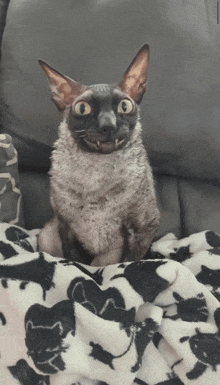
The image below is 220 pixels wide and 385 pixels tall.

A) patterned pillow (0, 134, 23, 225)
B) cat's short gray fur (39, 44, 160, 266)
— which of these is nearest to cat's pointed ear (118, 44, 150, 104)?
cat's short gray fur (39, 44, 160, 266)

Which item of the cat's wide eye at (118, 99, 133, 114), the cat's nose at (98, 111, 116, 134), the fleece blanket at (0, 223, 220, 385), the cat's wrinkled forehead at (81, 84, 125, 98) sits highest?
the cat's wrinkled forehead at (81, 84, 125, 98)

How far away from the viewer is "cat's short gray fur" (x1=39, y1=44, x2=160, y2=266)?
2.31 feet

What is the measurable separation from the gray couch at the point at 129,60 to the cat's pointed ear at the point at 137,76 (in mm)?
115

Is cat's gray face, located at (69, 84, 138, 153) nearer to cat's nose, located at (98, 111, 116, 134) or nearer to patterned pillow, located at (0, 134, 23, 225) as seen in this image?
cat's nose, located at (98, 111, 116, 134)

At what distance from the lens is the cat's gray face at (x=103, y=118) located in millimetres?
679

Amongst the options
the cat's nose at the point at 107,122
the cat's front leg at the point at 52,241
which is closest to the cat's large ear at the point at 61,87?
the cat's nose at the point at 107,122

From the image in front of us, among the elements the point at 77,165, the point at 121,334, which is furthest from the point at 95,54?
the point at 121,334

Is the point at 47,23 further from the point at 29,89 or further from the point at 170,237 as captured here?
the point at 170,237

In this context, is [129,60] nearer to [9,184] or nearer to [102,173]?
[102,173]

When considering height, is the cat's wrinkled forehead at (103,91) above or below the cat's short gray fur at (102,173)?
above

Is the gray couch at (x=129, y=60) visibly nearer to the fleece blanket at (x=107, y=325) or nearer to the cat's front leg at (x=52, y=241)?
the cat's front leg at (x=52, y=241)

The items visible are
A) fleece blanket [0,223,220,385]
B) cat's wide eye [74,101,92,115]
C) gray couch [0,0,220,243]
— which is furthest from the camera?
gray couch [0,0,220,243]

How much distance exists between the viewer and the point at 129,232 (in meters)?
0.82

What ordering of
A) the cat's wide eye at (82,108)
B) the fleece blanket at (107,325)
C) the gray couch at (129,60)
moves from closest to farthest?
the fleece blanket at (107,325), the cat's wide eye at (82,108), the gray couch at (129,60)
